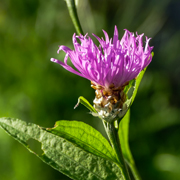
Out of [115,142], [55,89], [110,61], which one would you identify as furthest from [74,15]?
[55,89]

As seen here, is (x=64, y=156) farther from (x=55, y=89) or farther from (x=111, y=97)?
(x=55, y=89)

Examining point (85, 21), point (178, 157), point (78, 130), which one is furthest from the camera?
point (85, 21)

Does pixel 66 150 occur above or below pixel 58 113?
below

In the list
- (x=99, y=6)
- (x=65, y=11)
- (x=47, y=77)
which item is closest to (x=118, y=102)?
(x=47, y=77)

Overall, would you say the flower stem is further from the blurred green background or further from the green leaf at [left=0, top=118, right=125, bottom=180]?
the blurred green background

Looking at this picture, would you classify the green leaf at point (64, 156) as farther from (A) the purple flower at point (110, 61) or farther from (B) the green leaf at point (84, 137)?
(A) the purple flower at point (110, 61)

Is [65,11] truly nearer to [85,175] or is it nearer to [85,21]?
[85,21]

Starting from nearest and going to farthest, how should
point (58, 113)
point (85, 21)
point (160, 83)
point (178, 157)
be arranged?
point (178, 157), point (58, 113), point (160, 83), point (85, 21)
